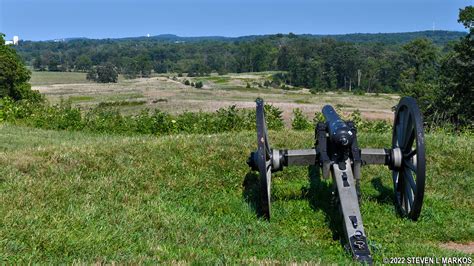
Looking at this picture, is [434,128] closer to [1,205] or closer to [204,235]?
[204,235]

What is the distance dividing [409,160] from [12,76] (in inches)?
1722

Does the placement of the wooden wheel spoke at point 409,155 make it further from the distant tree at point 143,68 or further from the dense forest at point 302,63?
the distant tree at point 143,68

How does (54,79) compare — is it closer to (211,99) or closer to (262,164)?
(211,99)

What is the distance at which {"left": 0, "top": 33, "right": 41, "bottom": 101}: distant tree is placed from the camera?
144ft

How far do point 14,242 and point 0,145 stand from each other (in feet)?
22.4

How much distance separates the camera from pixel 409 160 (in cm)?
669

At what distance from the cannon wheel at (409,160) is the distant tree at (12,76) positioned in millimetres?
40008

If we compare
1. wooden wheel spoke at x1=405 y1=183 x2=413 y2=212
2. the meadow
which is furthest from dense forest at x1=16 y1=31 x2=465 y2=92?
wooden wheel spoke at x1=405 y1=183 x2=413 y2=212

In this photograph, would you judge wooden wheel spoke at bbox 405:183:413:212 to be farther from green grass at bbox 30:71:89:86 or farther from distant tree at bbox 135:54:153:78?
distant tree at bbox 135:54:153:78

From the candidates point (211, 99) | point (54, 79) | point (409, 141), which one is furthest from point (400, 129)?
point (54, 79)

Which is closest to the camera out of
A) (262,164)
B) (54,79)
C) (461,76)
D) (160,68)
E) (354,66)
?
(262,164)

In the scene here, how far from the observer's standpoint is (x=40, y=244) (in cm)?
440

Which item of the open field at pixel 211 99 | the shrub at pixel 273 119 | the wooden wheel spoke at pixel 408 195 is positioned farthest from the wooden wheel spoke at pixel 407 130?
the open field at pixel 211 99

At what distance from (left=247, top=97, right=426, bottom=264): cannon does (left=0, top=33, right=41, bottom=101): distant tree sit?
40.0 metres
